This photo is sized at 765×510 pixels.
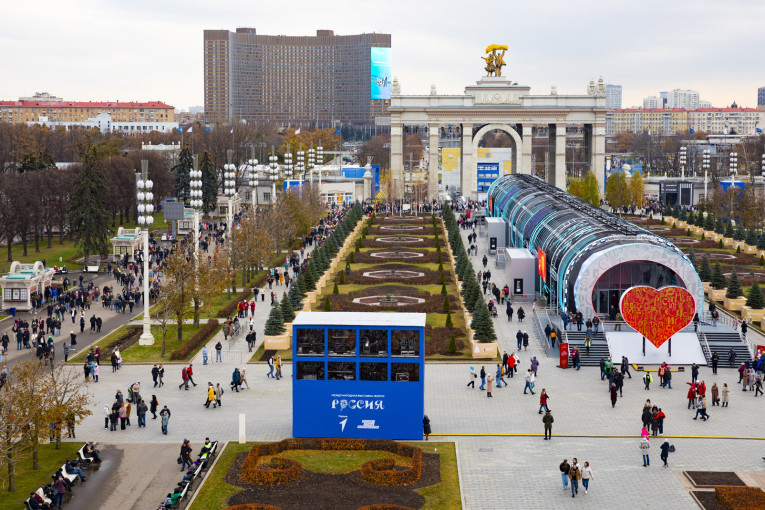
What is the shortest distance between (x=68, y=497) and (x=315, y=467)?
7408 millimetres

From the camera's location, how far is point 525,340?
167 ft

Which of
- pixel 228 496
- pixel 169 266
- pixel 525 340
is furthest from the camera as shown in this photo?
pixel 169 266

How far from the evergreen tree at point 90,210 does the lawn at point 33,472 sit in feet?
162

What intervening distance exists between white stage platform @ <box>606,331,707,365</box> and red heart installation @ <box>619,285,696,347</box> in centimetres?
49

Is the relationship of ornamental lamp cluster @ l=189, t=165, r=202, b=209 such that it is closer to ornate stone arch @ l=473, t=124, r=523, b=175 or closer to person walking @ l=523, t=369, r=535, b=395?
person walking @ l=523, t=369, r=535, b=395

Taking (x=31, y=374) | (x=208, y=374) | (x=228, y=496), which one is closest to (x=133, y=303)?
(x=208, y=374)

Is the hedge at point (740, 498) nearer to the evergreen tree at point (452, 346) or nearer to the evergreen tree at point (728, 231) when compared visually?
the evergreen tree at point (452, 346)

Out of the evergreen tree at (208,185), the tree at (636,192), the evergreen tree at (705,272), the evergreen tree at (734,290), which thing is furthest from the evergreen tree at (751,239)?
the evergreen tree at (208,185)

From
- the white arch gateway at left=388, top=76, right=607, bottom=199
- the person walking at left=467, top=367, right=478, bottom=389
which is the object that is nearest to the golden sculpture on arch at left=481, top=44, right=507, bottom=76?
the white arch gateway at left=388, top=76, right=607, bottom=199

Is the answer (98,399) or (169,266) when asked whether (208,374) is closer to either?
(98,399)

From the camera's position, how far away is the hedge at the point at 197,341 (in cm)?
5006

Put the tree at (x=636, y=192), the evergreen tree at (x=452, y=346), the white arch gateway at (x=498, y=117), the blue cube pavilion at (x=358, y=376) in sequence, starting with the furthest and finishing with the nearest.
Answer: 1. the white arch gateway at (x=498, y=117)
2. the tree at (x=636, y=192)
3. the evergreen tree at (x=452, y=346)
4. the blue cube pavilion at (x=358, y=376)

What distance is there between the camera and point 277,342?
51.3 m

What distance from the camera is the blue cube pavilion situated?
34.5 m
